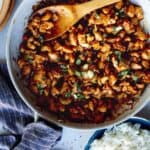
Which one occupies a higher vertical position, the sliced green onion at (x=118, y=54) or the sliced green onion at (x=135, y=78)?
the sliced green onion at (x=118, y=54)

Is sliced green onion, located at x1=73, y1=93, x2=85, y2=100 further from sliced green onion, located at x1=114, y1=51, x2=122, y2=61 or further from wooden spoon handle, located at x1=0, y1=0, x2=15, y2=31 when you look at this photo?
wooden spoon handle, located at x1=0, y1=0, x2=15, y2=31

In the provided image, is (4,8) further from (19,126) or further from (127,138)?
(127,138)

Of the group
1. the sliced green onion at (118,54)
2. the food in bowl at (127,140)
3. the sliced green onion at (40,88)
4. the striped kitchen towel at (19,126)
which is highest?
the sliced green onion at (118,54)

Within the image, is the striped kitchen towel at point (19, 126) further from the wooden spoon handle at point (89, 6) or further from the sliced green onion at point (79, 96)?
the wooden spoon handle at point (89, 6)

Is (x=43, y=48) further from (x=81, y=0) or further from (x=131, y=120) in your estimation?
(x=131, y=120)

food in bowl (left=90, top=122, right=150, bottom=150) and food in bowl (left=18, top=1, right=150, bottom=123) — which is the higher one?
food in bowl (left=18, top=1, right=150, bottom=123)

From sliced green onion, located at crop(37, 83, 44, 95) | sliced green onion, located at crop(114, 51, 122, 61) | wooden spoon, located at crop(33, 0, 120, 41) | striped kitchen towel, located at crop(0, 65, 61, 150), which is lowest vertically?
striped kitchen towel, located at crop(0, 65, 61, 150)

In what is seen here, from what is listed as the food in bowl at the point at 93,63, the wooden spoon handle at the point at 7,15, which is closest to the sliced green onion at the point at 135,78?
the food in bowl at the point at 93,63

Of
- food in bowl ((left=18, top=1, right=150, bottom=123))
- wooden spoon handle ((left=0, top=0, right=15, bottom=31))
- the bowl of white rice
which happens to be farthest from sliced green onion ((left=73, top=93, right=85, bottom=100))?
wooden spoon handle ((left=0, top=0, right=15, bottom=31))
